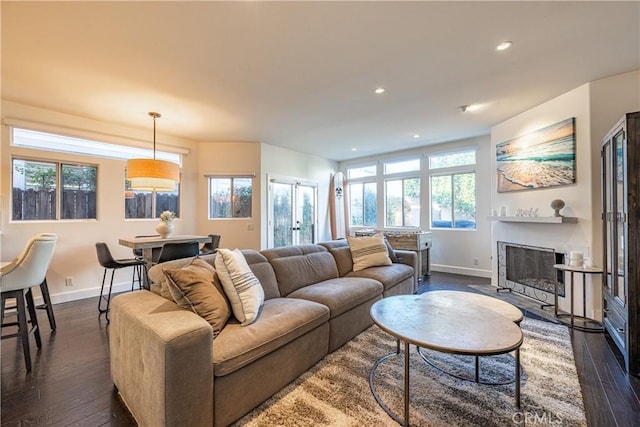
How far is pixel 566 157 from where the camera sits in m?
3.47

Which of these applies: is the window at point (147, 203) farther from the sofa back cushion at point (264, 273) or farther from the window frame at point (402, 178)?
the window frame at point (402, 178)

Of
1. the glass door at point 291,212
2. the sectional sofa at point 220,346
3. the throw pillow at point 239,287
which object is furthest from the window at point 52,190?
the throw pillow at point 239,287

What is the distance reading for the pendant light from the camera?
3.51 meters

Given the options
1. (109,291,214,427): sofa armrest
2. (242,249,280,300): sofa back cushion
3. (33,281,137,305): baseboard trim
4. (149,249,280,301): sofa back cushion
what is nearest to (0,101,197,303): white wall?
(33,281,137,305): baseboard trim

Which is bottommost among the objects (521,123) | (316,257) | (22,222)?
(316,257)

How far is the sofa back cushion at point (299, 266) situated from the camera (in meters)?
2.74

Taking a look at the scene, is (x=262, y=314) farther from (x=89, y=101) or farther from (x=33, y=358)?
(x=89, y=101)

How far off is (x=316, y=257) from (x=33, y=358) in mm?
2649

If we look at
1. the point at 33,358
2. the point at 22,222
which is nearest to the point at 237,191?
the point at 22,222

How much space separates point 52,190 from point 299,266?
385cm

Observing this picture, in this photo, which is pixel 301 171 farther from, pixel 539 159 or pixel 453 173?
pixel 539 159

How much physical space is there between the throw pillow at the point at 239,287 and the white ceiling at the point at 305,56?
5.99 feet

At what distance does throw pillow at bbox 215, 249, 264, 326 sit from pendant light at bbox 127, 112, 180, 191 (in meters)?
2.21

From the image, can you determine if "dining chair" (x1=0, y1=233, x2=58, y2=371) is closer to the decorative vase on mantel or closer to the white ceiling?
the decorative vase on mantel
